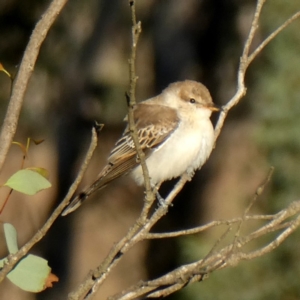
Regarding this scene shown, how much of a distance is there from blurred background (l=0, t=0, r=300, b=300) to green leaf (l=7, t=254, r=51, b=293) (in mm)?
5407

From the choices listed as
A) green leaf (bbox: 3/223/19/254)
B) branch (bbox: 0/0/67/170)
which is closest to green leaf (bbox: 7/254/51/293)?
green leaf (bbox: 3/223/19/254)

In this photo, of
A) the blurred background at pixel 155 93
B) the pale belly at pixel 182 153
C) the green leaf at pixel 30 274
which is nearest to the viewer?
the green leaf at pixel 30 274

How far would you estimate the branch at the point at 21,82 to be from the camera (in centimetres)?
258

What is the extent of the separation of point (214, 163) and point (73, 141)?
3123 millimetres

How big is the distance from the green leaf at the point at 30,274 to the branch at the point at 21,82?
369mm

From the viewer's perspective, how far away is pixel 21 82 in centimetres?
264

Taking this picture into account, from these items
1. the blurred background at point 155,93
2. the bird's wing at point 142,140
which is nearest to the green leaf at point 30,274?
the bird's wing at point 142,140

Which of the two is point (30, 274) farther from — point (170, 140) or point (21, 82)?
point (170, 140)

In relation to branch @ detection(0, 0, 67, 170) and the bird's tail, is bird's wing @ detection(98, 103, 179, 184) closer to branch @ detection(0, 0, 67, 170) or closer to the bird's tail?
the bird's tail

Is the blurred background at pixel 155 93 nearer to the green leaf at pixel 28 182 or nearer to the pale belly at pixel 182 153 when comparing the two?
the pale belly at pixel 182 153

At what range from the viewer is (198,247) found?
8.30 meters

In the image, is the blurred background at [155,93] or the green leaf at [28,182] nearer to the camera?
the green leaf at [28,182]

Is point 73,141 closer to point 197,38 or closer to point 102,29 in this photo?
point 102,29

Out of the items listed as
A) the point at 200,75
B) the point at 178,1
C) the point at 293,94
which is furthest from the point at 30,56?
the point at 200,75
